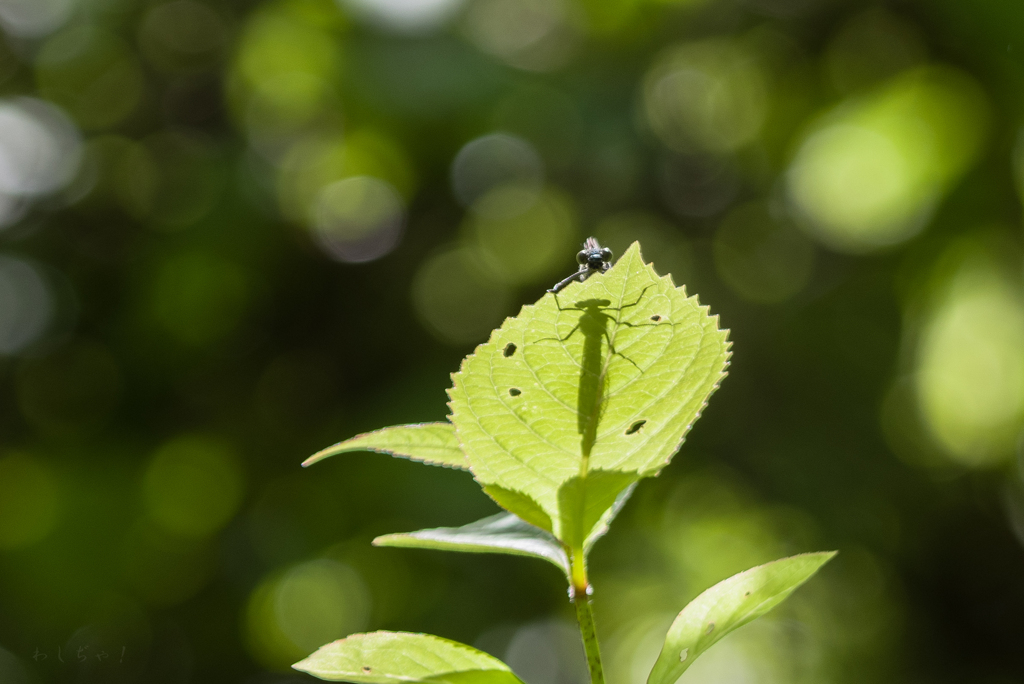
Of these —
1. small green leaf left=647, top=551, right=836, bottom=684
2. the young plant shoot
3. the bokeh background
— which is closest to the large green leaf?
the young plant shoot

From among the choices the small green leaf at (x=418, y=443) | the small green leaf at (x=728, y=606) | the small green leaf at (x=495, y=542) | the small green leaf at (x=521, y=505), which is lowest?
the small green leaf at (x=728, y=606)

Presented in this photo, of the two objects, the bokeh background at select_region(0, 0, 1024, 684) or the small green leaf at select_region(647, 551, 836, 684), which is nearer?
the small green leaf at select_region(647, 551, 836, 684)

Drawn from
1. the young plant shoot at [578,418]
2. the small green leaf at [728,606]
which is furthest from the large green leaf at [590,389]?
the small green leaf at [728,606]

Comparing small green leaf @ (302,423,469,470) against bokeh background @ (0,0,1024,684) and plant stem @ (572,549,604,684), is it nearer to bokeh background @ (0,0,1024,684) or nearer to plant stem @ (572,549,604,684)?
plant stem @ (572,549,604,684)

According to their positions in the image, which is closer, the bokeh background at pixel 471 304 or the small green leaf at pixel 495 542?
the small green leaf at pixel 495 542

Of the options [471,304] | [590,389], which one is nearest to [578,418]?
[590,389]

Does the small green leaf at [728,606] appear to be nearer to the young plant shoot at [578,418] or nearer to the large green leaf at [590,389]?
the young plant shoot at [578,418]
